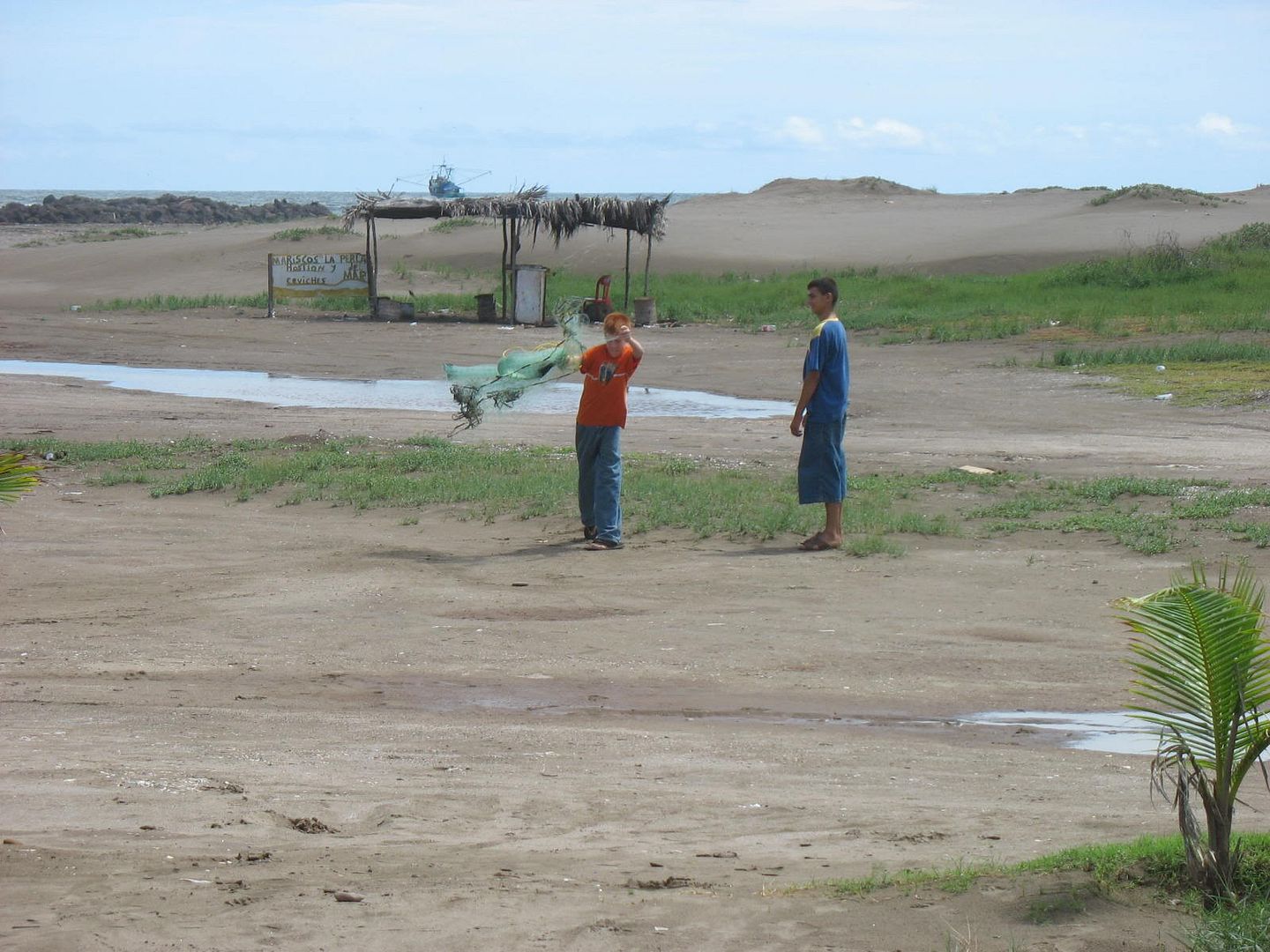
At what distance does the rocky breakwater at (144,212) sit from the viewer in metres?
80.4

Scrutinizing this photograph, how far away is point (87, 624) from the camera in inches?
334

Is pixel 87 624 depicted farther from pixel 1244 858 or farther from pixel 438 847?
pixel 1244 858

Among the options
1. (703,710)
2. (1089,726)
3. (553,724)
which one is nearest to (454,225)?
(703,710)

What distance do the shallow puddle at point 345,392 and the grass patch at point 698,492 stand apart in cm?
418

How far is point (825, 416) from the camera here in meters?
10.5

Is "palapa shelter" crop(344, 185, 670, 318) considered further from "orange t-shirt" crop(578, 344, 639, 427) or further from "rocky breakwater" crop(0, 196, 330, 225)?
"rocky breakwater" crop(0, 196, 330, 225)

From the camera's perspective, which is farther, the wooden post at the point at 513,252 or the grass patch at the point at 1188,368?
the wooden post at the point at 513,252

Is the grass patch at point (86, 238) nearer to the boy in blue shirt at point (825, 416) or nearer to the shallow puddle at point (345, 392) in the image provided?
the shallow puddle at point (345, 392)

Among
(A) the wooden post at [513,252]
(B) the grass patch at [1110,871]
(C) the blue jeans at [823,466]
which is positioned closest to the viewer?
(B) the grass patch at [1110,871]

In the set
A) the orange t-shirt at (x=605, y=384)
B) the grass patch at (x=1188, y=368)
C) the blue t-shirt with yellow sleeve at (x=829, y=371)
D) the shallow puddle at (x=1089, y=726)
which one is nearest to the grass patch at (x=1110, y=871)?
the shallow puddle at (x=1089, y=726)

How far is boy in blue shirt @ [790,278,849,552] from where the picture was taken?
10.4 metres

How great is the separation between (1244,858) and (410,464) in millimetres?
10446

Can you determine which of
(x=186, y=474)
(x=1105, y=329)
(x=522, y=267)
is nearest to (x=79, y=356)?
(x=522, y=267)

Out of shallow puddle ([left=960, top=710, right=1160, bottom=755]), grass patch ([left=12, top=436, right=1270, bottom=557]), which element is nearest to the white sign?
grass patch ([left=12, top=436, right=1270, bottom=557])
